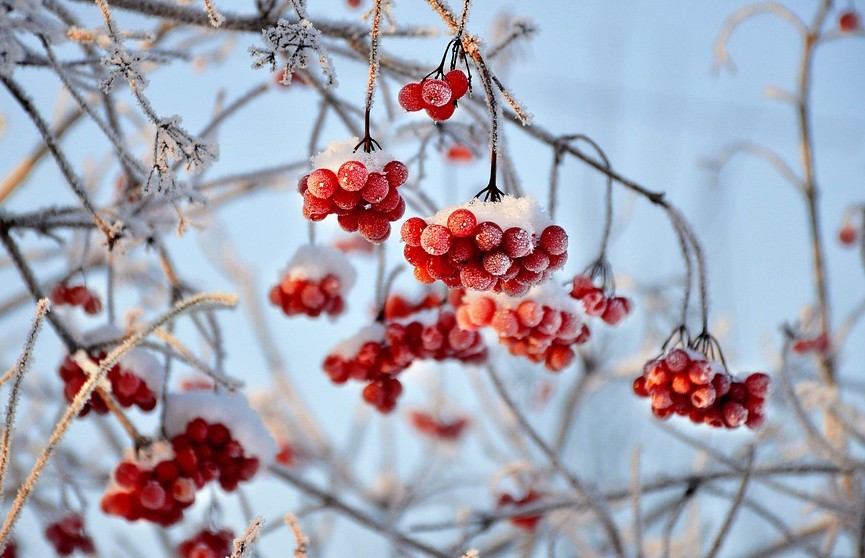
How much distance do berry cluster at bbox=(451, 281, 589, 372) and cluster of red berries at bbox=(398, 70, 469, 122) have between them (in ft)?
1.33

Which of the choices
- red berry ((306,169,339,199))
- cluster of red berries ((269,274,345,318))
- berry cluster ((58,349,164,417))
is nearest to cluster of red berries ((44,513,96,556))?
berry cluster ((58,349,164,417))

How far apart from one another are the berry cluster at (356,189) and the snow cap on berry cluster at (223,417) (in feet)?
1.96

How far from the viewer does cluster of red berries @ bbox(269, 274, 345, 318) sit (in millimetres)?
1675

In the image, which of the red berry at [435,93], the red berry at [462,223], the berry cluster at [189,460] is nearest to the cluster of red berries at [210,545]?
the berry cluster at [189,460]

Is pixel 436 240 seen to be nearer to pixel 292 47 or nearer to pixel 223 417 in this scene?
pixel 292 47

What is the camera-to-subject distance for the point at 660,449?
4.50 metres

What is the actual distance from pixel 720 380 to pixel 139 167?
1068 millimetres

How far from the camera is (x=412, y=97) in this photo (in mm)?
1026

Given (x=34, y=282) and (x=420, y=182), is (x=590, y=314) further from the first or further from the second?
(x=34, y=282)

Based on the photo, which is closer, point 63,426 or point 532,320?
point 63,426

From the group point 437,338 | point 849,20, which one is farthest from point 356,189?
point 849,20

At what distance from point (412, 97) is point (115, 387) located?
846 millimetres

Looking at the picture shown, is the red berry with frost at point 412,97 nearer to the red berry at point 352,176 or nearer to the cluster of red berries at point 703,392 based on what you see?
the red berry at point 352,176

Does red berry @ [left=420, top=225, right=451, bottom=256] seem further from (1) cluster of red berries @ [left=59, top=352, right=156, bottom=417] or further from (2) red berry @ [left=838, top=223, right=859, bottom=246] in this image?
(2) red berry @ [left=838, top=223, right=859, bottom=246]
